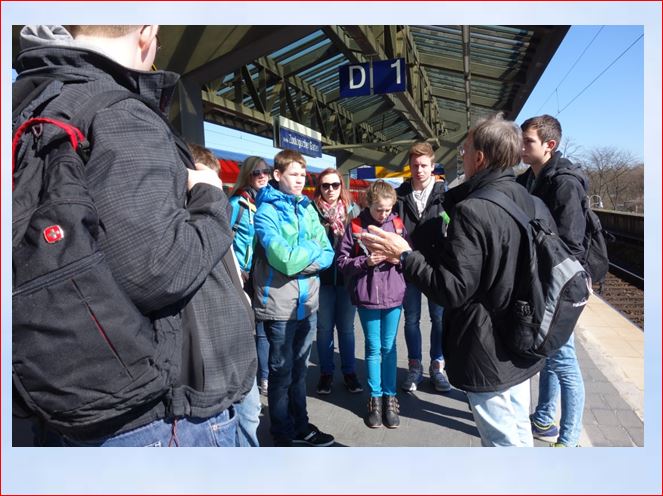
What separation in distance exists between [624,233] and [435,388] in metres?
17.4

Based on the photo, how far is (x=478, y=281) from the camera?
1.71 m

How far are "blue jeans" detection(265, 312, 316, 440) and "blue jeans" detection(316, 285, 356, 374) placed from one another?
80cm

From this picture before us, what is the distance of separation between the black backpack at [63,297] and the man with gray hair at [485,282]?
110 cm

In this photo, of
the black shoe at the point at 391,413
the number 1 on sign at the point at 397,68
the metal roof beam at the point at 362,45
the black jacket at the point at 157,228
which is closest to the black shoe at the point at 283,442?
the black shoe at the point at 391,413

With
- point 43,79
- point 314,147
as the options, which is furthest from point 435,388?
point 314,147

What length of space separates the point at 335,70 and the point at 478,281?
11086mm

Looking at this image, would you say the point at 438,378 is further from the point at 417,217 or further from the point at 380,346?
the point at 417,217

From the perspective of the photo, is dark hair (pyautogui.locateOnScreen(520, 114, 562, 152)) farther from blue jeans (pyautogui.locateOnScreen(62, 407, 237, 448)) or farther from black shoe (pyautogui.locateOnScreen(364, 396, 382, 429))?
blue jeans (pyautogui.locateOnScreen(62, 407, 237, 448))

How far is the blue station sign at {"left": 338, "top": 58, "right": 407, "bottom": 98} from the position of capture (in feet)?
22.0

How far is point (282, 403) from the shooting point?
9.12 feet

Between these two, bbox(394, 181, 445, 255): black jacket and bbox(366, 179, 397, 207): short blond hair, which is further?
bbox(394, 181, 445, 255): black jacket

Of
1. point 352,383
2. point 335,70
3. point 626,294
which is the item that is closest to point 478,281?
point 352,383

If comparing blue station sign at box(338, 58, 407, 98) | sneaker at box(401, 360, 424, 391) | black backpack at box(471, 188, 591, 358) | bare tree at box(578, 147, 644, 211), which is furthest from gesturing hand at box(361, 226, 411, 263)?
bare tree at box(578, 147, 644, 211)

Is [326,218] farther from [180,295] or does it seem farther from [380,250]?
[180,295]
